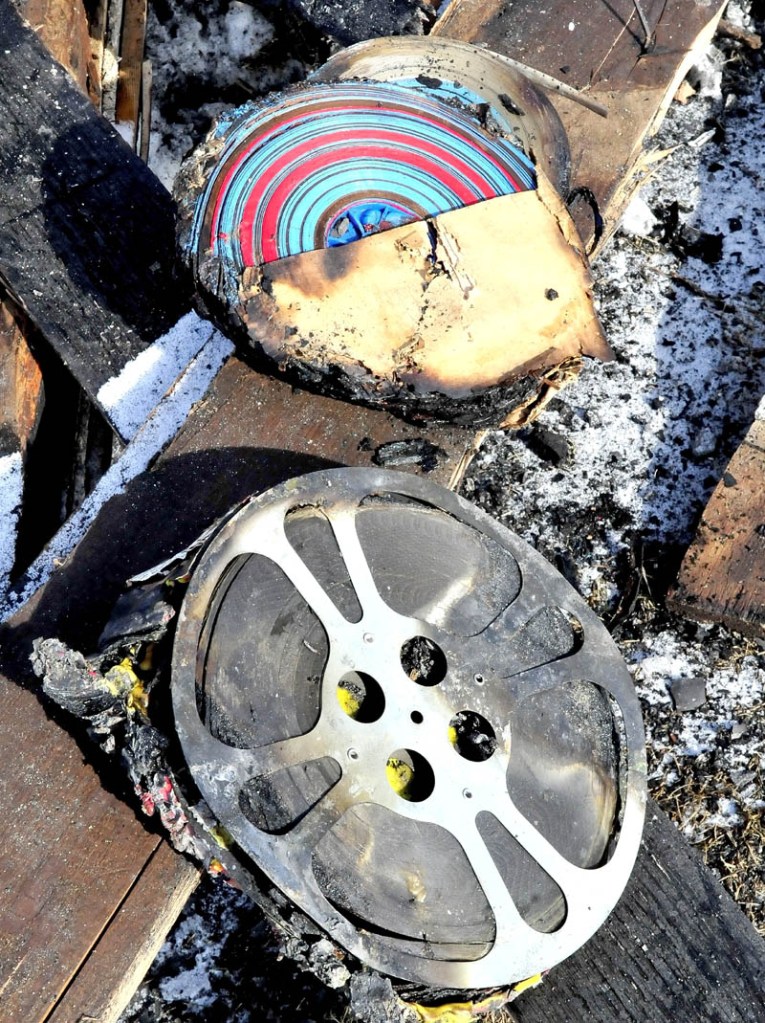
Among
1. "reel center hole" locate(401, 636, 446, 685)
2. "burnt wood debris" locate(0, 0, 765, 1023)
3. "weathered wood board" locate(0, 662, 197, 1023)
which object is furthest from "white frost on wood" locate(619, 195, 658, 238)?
"weathered wood board" locate(0, 662, 197, 1023)

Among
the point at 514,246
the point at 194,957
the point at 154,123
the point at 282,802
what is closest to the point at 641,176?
the point at 514,246

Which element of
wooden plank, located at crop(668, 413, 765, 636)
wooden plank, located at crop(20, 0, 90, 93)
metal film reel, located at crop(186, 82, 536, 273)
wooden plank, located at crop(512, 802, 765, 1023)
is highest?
wooden plank, located at crop(20, 0, 90, 93)

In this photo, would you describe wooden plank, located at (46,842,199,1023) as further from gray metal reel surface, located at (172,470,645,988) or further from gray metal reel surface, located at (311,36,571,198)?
gray metal reel surface, located at (311,36,571,198)

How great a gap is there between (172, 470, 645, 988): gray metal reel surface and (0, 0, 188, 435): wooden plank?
73cm

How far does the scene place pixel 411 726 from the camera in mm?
2088

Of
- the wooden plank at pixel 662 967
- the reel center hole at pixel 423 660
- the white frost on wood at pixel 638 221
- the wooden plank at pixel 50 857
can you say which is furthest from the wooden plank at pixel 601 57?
the wooden plank at pixel 50 857

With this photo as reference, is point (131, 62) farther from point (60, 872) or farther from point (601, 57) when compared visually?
point (60, 872)

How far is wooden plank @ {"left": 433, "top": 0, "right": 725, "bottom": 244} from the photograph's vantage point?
9.46 feet

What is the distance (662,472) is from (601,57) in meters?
1.24

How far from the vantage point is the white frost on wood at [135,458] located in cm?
238

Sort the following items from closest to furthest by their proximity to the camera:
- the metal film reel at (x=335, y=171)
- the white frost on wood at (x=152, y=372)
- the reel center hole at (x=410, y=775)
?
1. the reel center hole at (x=410, y=775)
2. the metal film reel at (x=335, y=171)
3. the white frost on wood at (x=152, y=372)

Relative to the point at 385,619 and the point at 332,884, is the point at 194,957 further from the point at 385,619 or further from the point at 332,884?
the point at 385,619

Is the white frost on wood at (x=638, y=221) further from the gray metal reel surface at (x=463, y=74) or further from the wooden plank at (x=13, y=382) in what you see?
the wooden plank at (x=13, y=382)

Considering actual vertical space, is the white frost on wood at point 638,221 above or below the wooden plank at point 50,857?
below
